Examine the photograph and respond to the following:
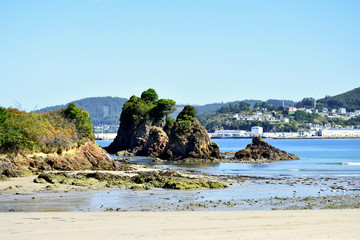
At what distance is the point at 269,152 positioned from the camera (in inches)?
2625

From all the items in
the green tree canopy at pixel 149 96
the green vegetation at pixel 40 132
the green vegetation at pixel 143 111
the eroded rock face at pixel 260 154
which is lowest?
the eroded rock face at pixel 260 154

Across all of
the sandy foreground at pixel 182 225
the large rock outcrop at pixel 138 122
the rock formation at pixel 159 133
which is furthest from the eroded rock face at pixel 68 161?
the large rock outcrop at pixel 138 122

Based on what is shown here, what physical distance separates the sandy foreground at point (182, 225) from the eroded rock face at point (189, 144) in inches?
1948

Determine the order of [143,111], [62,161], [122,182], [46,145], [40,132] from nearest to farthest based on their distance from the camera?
[122,182]
[62,161]
[40,132]
[46,145]
[143,111]

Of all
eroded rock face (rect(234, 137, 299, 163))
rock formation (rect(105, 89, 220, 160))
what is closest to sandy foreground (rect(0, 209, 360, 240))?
eroded rock face (rect(234, 137, 299, 163))

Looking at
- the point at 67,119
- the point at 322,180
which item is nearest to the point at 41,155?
the point at 67,119

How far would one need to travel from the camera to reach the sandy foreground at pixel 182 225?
42.5ft

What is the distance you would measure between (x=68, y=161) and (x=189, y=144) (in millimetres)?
31745

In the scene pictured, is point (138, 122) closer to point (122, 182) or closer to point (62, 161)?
point (62, 161)

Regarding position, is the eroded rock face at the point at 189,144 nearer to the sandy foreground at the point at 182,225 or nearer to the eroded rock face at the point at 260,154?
the eroded rock face at the point at 260,154

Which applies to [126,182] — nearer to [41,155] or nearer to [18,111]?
[41,155]

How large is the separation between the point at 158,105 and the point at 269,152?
28.3 metres

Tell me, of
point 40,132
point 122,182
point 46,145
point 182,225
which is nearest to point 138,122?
point 46,145

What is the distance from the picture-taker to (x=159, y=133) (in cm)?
7994
